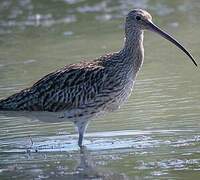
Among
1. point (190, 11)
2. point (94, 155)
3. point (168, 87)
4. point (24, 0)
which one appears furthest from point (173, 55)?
point (24, 0)

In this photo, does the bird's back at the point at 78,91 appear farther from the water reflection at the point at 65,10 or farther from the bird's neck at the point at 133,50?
the water reflection at the point at 65,10

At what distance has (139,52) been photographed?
508 inches

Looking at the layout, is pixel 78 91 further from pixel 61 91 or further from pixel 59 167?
pixel 59 167

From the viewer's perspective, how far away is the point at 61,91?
12.9 meters

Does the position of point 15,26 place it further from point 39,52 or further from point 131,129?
point 131,129

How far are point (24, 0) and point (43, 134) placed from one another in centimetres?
1252

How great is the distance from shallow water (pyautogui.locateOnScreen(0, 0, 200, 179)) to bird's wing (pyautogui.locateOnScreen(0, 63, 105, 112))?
1.37 feet

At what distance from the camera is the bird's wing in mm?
12758

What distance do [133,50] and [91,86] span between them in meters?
0.77

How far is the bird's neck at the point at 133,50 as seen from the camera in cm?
1279

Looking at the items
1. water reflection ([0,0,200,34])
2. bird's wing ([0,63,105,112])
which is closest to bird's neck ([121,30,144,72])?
bird's wing ([0,63,105,112])

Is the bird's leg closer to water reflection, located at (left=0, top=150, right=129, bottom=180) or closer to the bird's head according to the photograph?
water reflection, located at (left=0, top=150, right=129, bottom=180)

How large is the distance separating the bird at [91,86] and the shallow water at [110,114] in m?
0.37

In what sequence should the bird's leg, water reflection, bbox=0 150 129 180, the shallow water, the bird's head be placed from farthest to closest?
the bird's head
the bird's leg
the shallow water
water reflection, bbox=0 150 129 180
